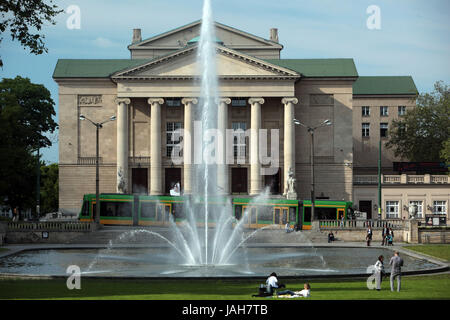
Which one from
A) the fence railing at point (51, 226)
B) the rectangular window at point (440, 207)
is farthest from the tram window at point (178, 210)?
the rectangular window at point (440, 207)

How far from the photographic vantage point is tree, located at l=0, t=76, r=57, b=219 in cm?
7262

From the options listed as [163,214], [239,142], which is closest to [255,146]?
[239,142]

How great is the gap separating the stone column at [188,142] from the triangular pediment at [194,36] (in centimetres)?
1205

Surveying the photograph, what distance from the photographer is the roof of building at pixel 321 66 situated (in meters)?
92.1

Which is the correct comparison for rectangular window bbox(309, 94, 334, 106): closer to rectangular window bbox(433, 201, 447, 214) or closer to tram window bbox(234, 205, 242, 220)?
rectangular window bbox(433, 201, 447, 214)

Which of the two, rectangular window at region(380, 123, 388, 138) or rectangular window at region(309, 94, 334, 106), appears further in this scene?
rectangular window at region(380, 123, 388, 138)

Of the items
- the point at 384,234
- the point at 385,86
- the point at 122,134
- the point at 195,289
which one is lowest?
the point at 384,234

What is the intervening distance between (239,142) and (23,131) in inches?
988

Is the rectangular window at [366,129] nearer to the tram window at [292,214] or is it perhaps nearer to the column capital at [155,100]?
the column capital at [155,100]

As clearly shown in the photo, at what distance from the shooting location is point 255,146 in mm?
88062

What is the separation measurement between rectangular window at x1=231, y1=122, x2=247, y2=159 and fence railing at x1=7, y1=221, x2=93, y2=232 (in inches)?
1255

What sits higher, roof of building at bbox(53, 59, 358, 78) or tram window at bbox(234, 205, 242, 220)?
roof of building at bbox(53, 59, 358, 78)

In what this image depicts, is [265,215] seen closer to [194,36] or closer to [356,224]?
[356,224]

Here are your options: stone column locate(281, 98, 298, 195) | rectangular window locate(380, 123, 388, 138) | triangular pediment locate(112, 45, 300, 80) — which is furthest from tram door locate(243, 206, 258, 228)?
rectangular window locate(380, 123, 388, 138)
